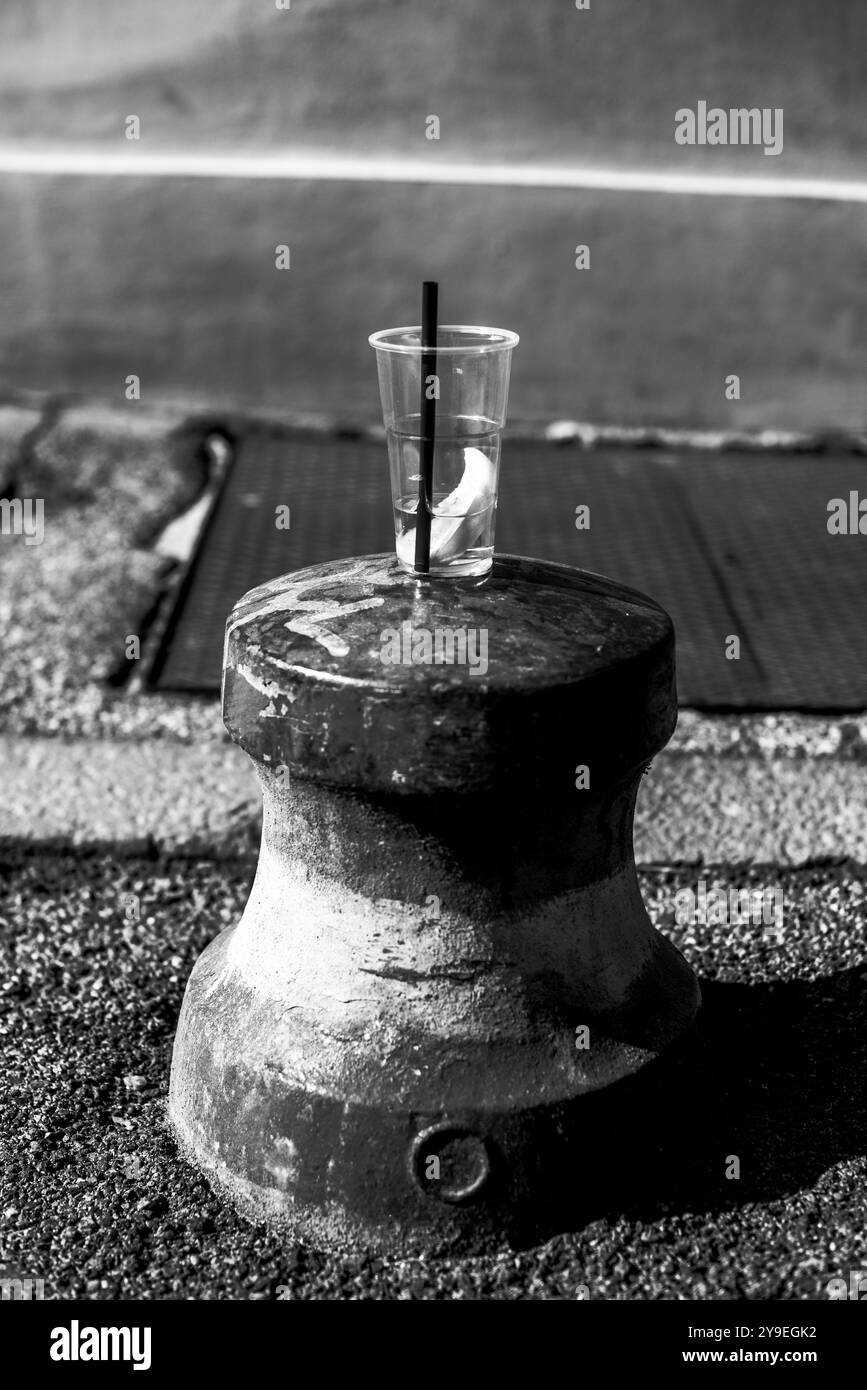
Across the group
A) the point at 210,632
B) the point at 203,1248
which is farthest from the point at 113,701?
the point at 203,1248

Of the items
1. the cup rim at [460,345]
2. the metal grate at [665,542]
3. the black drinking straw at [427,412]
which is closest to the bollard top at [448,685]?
the black drinking straw at [427,412]

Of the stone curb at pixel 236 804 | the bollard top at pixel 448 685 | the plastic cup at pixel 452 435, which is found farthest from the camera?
the stone curb at pixel 236 804

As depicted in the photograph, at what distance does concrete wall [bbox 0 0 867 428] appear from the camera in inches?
212

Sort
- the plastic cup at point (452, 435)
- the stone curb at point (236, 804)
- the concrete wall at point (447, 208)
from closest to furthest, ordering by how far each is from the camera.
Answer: the plastic cup at point (452, 435)
the stone curb at point (236, 804)
the concrete wall at point (447, 208)

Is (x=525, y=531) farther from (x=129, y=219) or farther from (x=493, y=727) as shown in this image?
(x=493, y=727)

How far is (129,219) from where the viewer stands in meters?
5.64

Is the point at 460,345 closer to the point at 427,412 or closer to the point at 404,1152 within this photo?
the point at 427,412

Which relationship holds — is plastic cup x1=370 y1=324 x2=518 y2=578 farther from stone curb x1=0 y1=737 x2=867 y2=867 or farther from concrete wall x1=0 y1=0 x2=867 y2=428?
concrete wall x1=0 y1=0 x2=867 y2=428

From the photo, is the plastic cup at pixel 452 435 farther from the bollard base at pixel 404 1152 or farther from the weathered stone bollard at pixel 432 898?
the bollard base at pixel 404 1152

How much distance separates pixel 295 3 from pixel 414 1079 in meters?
4.30

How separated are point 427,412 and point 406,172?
3.59m

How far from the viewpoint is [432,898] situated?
2.26m

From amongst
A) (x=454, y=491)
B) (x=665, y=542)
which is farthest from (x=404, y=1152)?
(x=665, y=542)

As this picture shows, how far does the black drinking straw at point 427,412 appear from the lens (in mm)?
2195
